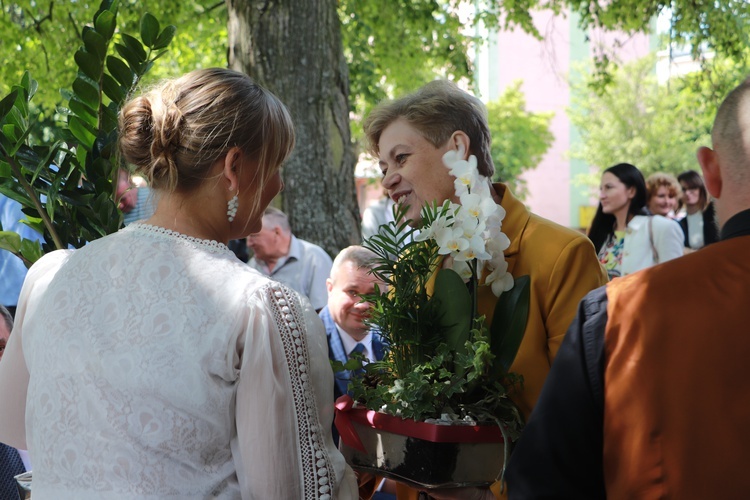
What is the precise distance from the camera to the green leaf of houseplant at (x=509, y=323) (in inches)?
85.4

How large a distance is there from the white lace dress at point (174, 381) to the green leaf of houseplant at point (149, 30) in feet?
3.80

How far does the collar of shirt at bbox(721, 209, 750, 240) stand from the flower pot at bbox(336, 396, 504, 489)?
78 centimetres

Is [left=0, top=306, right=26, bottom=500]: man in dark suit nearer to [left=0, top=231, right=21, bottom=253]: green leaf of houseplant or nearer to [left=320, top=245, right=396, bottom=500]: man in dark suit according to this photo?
[left=0, top=231, right=21, bottom=253]: green leaf of houseplant

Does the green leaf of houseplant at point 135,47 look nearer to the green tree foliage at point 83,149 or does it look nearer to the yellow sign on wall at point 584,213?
the green tree foliage at point 83,149

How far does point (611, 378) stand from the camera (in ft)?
4.99

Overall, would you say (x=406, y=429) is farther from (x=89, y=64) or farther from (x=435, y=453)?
(x=89, y=64)

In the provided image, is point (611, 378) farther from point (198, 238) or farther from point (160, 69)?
point (160, 69)

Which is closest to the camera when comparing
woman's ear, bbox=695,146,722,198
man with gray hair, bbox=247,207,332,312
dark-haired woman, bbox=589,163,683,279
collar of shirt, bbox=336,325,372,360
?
woman's ear, bbox=695,146,722,198

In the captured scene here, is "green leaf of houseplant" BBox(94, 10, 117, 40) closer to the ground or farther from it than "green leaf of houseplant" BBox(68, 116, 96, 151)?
farther from it

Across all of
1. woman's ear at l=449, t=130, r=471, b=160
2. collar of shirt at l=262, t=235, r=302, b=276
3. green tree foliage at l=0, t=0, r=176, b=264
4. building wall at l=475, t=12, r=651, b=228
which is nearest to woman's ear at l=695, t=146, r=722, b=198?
woman's ear at l=449, t=130, r=471, b=160

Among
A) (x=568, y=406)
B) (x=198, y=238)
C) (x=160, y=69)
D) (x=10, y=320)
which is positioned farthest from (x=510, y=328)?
(x=160, y=69)

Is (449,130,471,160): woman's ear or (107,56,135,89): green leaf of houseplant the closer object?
(449,130,471,160): woman's ear

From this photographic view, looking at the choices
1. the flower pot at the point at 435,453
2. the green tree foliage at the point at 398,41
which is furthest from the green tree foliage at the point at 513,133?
the flower pot at the point at 435,453

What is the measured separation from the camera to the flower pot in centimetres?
204
